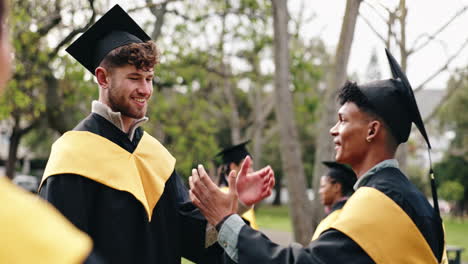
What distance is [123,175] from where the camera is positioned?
290cm

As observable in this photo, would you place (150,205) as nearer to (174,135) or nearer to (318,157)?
(318,157)

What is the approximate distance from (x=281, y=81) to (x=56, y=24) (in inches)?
272

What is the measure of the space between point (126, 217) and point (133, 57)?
0.85 meters

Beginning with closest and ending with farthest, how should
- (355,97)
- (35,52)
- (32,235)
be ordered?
(32,235), (355,97), (35,52)

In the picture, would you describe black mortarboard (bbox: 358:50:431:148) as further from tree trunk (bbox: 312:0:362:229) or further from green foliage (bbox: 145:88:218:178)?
green foliage (bbox: 145:88:218:178)

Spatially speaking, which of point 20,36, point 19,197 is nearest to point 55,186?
A: point 19,197

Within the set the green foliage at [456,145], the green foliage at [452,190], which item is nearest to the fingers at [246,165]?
the green foliage at [456,145]

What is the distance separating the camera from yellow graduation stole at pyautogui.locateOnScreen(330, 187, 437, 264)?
7.97 ft

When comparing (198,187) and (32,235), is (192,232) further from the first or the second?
(32,235)

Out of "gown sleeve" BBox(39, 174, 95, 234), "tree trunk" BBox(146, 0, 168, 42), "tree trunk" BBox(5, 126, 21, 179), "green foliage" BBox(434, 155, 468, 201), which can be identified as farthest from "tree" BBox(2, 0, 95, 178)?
"green foliage" BBox(434, 155, 468, 201)

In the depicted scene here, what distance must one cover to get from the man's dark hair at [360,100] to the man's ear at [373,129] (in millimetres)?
22

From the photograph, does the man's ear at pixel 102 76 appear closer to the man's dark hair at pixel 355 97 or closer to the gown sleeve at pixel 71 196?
the gown sleeve at pixel 71 196

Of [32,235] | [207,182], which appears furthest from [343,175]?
[32,235]

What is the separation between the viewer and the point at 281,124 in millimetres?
6270
